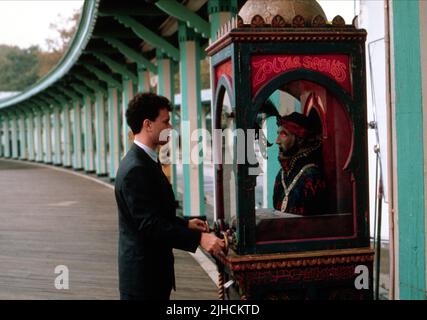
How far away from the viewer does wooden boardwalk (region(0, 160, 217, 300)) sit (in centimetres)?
628

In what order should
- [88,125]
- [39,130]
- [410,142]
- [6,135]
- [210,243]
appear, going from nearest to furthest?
[210,243] → [410,142] → [88,125] → [39,130] → [6,135]

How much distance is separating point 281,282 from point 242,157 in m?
0.67

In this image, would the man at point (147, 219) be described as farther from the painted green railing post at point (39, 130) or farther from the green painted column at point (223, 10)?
the painted green railing post at point (39, 130)

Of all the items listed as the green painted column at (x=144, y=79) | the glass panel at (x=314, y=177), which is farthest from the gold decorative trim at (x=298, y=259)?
the green painted column at (x=144, y=79)

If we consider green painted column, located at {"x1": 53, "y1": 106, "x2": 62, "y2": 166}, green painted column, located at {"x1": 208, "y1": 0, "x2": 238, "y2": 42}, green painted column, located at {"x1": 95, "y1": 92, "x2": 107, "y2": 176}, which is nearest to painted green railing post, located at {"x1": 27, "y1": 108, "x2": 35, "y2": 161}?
green painted column, located at {"x1": 53, "y1": 106, "x2": 62, "y2": 166}

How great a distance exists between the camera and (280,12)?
350 centimetres

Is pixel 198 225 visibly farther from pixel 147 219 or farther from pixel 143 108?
pixel 143 108

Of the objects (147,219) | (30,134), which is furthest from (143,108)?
(30,134)

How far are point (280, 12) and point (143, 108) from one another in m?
0.88

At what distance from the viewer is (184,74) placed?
1045 cm

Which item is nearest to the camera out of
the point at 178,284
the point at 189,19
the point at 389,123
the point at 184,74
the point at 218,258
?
the point at 218,258
